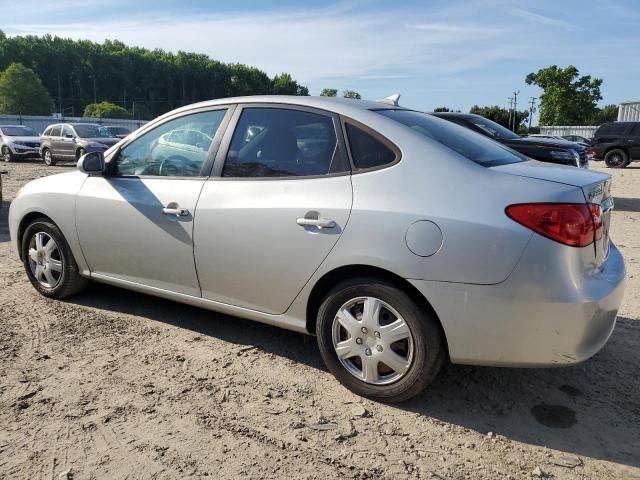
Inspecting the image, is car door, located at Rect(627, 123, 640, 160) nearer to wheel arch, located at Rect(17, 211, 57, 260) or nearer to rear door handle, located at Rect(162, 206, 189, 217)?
rear door handle, located at Rect(162, 206, 189, 217)

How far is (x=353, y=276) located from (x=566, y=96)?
67263 millimetres

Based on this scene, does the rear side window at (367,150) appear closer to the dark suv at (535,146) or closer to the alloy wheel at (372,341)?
the alloy wheel at (372,341)

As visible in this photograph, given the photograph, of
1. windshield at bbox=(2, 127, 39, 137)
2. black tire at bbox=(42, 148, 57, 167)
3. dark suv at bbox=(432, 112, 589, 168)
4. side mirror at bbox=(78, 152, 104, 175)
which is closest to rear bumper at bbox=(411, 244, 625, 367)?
side mirror at bbox=(78, 152, 104, 175)

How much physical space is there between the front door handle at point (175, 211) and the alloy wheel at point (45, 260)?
53.2 inches

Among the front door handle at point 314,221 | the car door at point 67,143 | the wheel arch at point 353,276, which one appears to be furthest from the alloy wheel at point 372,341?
the car door at point 67,143

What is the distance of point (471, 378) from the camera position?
11.3 ft

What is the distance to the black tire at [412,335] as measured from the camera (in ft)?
9.35

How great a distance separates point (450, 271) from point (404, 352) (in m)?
0.55

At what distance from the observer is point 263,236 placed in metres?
3.27

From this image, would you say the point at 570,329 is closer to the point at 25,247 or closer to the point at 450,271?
the point at 450,271

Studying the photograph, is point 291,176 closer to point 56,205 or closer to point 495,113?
point 56,205

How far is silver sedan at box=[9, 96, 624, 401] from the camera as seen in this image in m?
2.64

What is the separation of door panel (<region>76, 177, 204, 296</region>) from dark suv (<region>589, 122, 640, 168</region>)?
71.2 feet

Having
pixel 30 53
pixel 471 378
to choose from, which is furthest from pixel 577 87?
pixel 30 53
